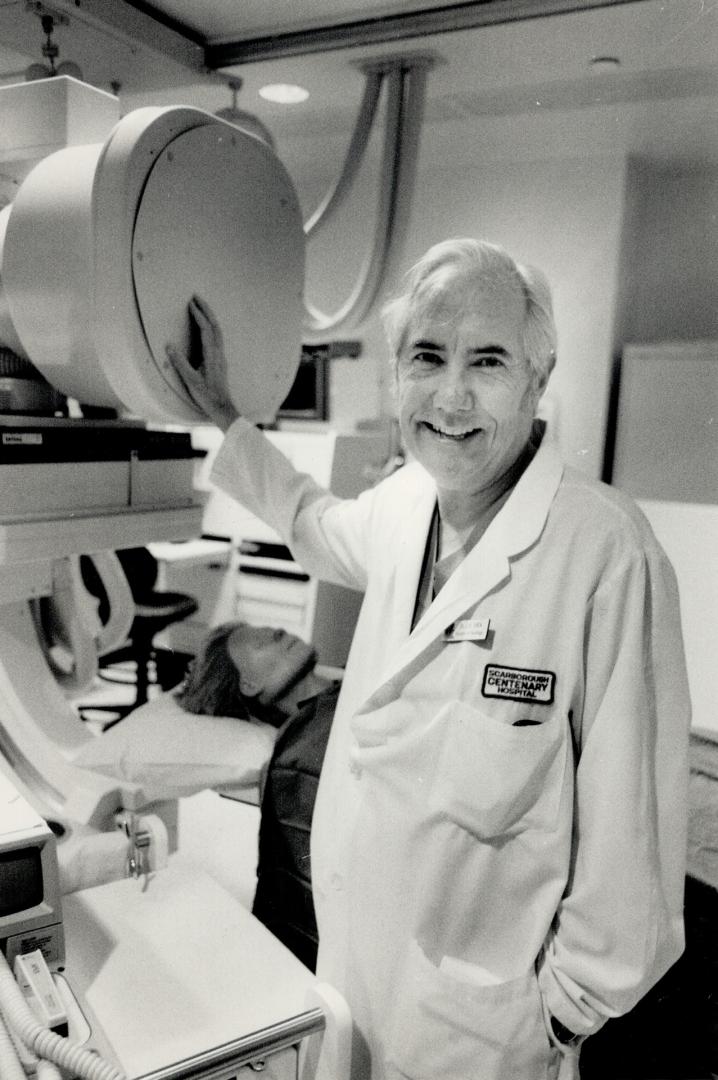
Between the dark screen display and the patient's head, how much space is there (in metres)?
0.93

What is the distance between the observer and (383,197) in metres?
1.91

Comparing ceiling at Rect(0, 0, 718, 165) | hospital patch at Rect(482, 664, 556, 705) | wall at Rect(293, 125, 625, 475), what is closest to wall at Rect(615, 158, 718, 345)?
wall at Rect(293, 125, 625, 475)

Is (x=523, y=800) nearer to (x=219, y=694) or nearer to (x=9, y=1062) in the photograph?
(x=9, y=1062)

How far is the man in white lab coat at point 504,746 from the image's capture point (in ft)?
3.34

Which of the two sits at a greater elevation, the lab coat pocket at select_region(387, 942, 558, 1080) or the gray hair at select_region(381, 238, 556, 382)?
the gray hair at select_region(381, 238, 556, 382)

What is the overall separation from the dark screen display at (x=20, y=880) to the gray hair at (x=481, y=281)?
Answer: 0.79 metres

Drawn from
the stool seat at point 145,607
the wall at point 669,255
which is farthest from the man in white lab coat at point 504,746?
the wall at point 669,255

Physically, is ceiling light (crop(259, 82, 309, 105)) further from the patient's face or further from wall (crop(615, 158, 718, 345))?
wall (crop(615, 158, 718, 345))

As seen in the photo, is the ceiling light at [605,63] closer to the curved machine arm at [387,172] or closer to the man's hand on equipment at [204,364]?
the curved machine arm at [387,172]

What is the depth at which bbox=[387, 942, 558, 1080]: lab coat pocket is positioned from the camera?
3.52ft

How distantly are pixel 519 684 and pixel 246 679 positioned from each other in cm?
98

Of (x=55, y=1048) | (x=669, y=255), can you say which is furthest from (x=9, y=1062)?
(x=669, y=255)

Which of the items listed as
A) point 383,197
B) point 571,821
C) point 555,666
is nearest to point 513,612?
point 555,666

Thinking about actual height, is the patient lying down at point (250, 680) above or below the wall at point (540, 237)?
below
